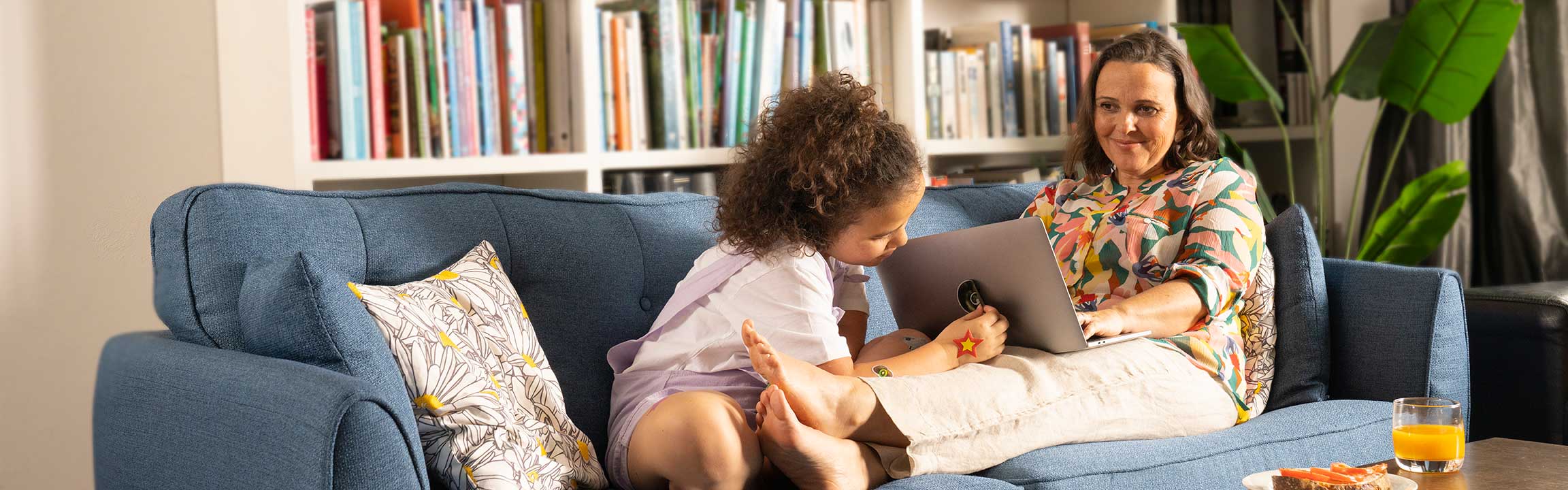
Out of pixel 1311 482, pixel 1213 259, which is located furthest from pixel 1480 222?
pixel 1311 482

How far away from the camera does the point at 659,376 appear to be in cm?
153

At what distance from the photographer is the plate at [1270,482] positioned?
4.24ft

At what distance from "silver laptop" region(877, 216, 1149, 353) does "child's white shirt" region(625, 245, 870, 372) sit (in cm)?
21

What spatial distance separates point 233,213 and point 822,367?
27.8 inches

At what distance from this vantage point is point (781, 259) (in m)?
1.50

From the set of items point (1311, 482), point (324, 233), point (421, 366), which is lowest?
point (1311, 482)

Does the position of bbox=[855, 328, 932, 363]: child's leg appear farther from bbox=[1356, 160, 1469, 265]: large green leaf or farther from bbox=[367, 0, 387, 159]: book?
bbox=[1356, 160, 1469, 265]: large green leaf

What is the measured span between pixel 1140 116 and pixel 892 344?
0.62 m

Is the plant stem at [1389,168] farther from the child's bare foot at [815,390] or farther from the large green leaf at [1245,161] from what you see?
the child's bare foot at [815,390]

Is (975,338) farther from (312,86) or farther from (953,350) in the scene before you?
(312,86)

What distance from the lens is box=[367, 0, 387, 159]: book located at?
2.18 metres

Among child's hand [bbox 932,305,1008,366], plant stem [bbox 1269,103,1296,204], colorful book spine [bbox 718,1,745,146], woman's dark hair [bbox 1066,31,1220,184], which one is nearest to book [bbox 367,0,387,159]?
colorful book spine [bbox 718,1,745,146]

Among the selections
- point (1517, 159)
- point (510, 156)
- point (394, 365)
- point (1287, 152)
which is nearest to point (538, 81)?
point (510, 156)

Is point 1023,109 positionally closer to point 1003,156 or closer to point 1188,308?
point 1003,156
